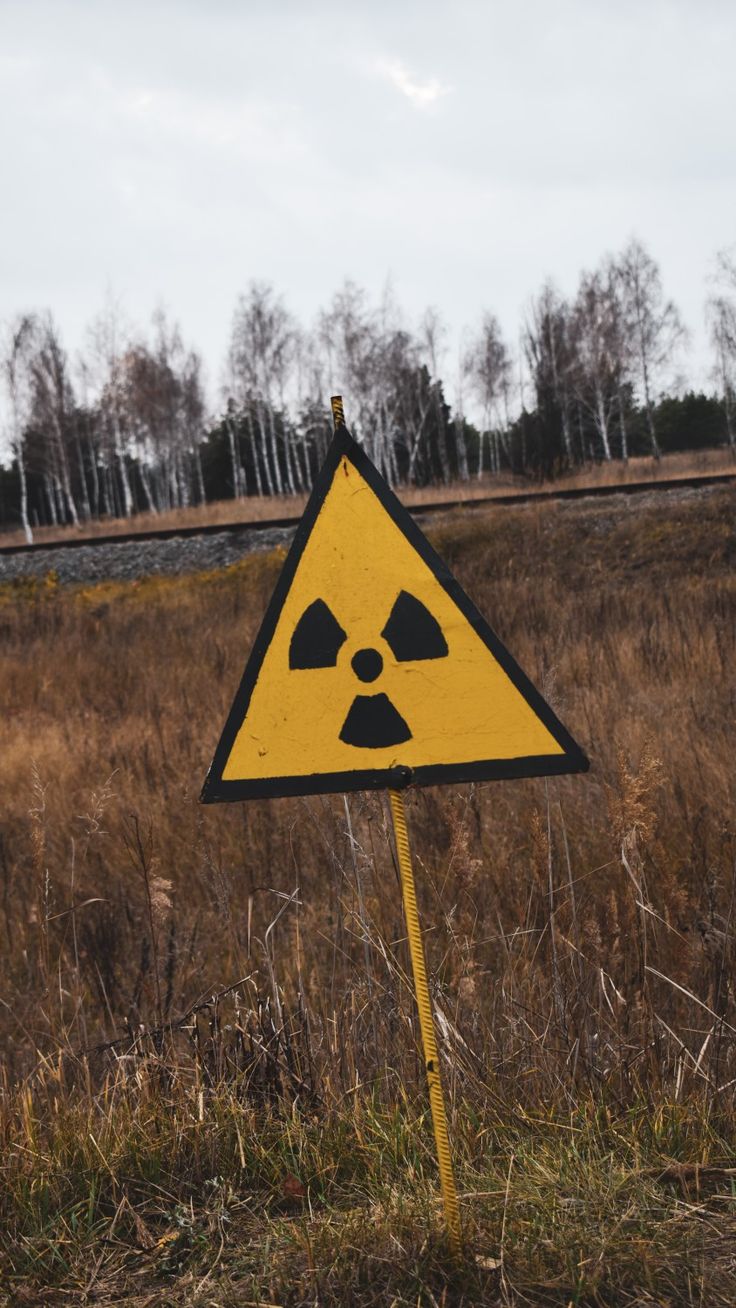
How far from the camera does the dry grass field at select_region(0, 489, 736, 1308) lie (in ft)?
5.55

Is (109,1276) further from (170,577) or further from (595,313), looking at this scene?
(595,313)

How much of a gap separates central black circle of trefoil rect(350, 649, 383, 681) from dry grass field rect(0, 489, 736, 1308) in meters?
0.93

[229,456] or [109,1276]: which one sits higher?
[229,456]

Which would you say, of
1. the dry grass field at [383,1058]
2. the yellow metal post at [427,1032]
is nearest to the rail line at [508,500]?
the dry grass field at [383,1058]

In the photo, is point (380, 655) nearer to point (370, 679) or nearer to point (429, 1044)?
point (370, 679)

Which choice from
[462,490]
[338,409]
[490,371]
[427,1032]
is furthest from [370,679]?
[490,371]

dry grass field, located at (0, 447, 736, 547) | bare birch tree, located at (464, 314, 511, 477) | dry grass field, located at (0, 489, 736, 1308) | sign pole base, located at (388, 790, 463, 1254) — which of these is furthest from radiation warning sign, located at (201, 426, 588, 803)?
bare birch tree, located at (464, 314, 511, 477)

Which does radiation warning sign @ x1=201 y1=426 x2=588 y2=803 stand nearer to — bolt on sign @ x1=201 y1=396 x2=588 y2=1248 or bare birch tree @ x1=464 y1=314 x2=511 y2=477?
bolt on sign @ x1=201 y1=396 x2=588 y2=1248

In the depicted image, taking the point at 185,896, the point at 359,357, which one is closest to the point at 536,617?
the point at 185,896

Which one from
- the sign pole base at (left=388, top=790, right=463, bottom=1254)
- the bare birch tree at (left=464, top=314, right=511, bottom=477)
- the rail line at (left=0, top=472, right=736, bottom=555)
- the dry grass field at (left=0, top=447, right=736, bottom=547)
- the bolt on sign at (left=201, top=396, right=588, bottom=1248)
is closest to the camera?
the sign pole base at (left=388, top=790, right=463, bottom=1254)

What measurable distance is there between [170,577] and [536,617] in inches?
268

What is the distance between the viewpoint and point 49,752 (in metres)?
6.73

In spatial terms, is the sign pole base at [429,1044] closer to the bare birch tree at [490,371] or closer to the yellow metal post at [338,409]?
the yellow metal post at [338,409]

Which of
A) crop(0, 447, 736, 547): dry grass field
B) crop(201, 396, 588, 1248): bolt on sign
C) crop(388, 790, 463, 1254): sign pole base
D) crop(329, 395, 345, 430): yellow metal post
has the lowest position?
crop(388, 790, 463, 1254): sign pole base
